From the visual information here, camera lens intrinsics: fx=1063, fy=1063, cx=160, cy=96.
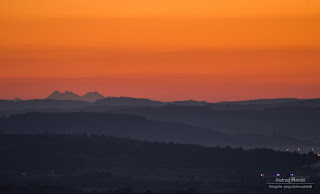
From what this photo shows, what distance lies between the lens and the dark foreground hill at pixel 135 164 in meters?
114

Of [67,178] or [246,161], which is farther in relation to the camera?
[246,161]

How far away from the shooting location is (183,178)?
122 metres

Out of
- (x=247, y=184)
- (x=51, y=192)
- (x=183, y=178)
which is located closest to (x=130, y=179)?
(x=183, y=178)

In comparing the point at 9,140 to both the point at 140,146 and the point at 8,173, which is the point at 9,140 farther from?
the point at 8,173

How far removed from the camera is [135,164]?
457ft

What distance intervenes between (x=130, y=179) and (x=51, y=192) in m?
23.8

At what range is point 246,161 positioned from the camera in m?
137

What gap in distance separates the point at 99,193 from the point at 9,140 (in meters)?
63.1

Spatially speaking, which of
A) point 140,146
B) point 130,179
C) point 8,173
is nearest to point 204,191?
point 130,179

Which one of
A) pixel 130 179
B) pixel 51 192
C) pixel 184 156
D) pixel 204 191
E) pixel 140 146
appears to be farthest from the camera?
pixel 140 146

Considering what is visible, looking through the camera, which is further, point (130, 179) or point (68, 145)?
point (68, 145)

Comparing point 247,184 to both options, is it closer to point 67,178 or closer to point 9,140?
point 67,178

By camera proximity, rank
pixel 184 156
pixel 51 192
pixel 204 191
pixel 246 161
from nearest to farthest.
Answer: pixel 51 192, pixel 204 191, pixel 246 161, pixel 184 156

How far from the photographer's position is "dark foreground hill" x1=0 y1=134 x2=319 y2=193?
372ft
